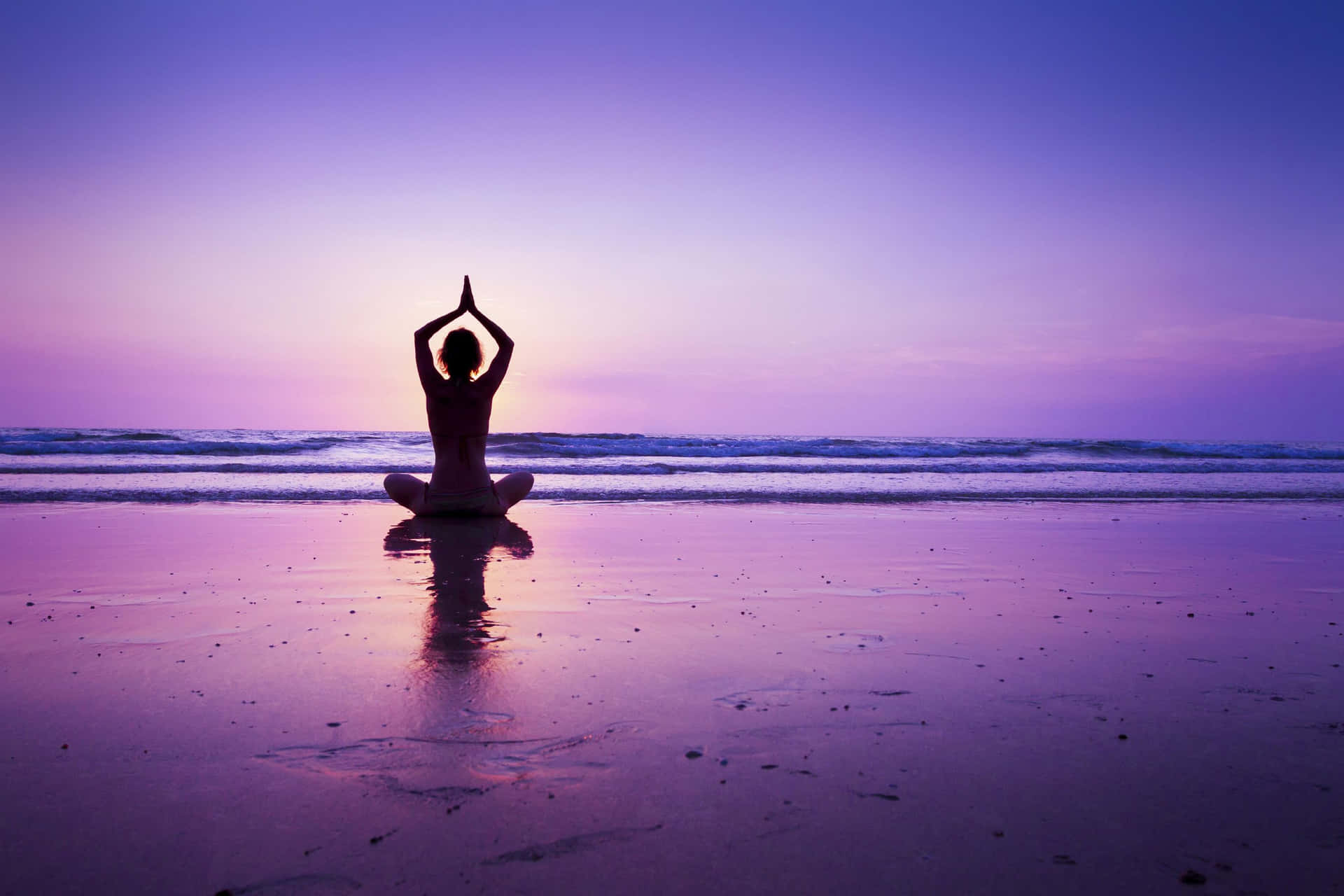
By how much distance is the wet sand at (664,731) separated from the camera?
162 cm

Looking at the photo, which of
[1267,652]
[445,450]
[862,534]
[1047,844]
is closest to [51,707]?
[1047,844]

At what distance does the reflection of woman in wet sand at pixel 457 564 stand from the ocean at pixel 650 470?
3.25m

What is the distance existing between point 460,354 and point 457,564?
93.4 inches

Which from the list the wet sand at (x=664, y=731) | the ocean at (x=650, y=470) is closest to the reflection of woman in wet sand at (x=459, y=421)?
the wet sand at (x=664, y=731)

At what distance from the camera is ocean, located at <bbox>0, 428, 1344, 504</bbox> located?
10.8 meters

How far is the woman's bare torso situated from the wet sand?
2.24 metres

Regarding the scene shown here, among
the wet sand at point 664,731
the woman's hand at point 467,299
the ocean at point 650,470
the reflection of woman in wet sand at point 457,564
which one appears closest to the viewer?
the wet sand at point 664,731

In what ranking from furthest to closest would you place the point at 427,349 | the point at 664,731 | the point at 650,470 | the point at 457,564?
the point at 650,470 → the point at 427,349 → the point at 457,564 → the point at 664,731

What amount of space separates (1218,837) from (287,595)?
409 cm

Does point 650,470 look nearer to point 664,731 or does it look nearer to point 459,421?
Answer: point 459,421

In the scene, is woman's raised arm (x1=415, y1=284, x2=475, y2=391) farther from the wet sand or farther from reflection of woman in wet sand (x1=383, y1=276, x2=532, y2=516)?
the wet sand

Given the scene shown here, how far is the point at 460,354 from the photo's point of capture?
274 inches

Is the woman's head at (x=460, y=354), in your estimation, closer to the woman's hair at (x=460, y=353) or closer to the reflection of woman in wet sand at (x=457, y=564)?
the woman's hair at (x=460, y=353)

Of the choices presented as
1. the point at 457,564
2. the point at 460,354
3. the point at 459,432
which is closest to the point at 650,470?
the point at 459,432
